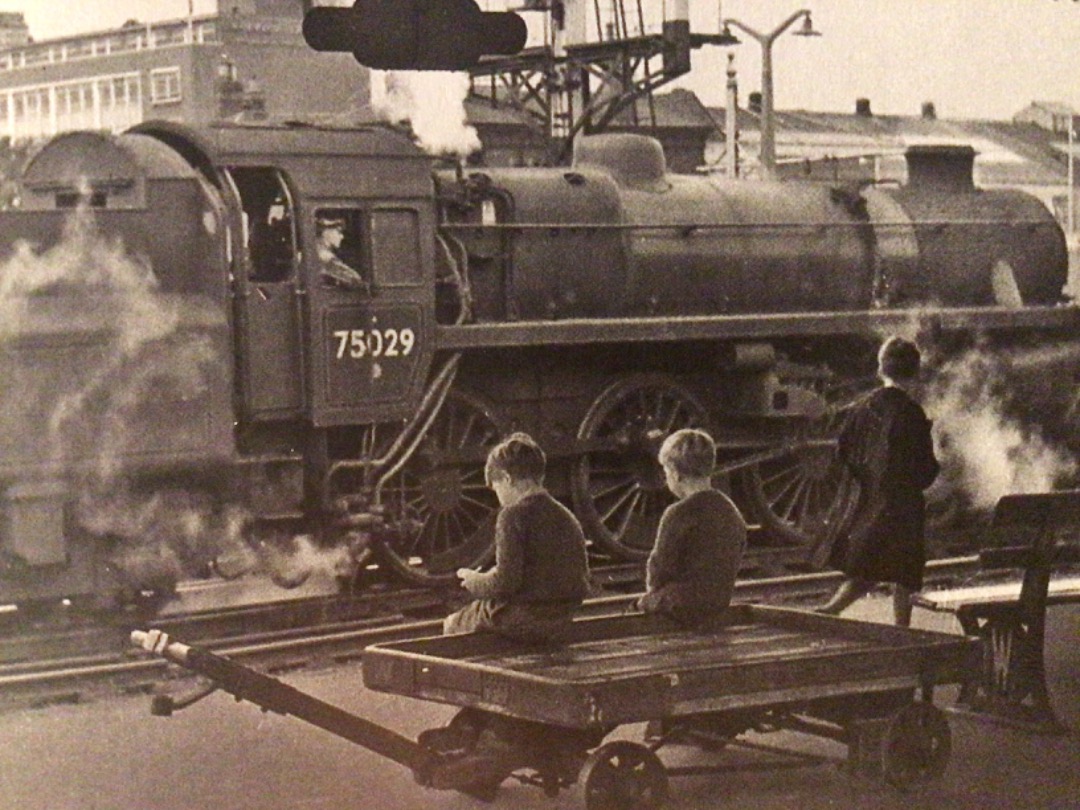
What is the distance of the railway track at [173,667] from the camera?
7668 mm

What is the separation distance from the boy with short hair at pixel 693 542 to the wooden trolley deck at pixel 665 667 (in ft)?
0.41

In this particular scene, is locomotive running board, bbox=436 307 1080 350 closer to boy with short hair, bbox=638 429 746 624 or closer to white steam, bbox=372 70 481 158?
white steam, bbox=372 70 481 158

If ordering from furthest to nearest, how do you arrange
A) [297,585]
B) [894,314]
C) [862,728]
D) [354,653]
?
[894,314] → [297,585] → [354,653] → [862,728]

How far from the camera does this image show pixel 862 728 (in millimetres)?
6039

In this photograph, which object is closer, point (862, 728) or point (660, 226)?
point (862, 728)

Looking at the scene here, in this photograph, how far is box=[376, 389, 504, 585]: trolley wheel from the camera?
31.2 ft

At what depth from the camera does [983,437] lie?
11750mm

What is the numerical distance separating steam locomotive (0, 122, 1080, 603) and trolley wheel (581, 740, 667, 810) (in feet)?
6.97

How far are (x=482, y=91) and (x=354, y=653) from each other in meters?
3.49

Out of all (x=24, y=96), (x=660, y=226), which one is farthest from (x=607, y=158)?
(x=24, y=96)

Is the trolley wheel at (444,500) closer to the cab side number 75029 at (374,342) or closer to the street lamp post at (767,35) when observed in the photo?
the cab side number 75029 at (374,342)

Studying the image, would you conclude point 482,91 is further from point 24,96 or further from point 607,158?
point 24,96

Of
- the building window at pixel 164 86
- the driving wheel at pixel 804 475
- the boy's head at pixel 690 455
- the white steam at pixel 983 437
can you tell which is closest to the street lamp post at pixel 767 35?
the building window at pixel 164 86

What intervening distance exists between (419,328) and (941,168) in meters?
3.97
